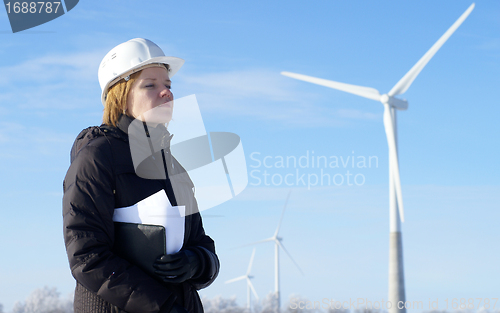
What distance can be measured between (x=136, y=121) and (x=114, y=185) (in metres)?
0.62

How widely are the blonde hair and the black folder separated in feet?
3.18

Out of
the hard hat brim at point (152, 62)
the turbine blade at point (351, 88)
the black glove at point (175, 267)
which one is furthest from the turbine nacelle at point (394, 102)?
the black glove at point (175, 267)

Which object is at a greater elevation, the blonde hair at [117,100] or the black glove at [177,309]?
the blonde hair at [117,100]

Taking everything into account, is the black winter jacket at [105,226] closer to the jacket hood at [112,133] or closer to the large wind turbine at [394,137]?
the jacket hood at [112,133]

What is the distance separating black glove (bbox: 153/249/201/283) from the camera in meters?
4.71

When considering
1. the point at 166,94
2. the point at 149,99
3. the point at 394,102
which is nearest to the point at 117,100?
the point at 149,99

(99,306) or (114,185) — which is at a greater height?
(114,185)

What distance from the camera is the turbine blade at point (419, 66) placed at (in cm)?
4125

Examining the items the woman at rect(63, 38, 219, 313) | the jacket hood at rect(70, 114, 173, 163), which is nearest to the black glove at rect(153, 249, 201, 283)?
the woman at rect(63, 38, 219, 313)

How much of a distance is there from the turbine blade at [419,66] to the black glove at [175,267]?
38601 mm

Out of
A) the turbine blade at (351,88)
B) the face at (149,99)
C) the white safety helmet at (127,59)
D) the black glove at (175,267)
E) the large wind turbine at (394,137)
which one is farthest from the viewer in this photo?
the turbine blade at (351,88)

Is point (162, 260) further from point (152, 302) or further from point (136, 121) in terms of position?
point (136, 121)

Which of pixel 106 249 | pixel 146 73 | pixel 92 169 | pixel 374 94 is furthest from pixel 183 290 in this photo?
pixel 374 94

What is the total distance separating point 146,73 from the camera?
17.2 feet
